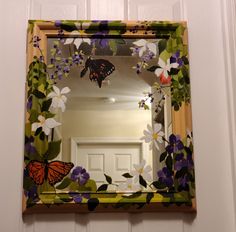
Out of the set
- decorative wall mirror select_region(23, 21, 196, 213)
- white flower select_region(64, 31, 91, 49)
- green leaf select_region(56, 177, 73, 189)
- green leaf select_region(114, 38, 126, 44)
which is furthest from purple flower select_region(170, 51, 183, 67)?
green leaf select_region(56, 177, 73, 189)

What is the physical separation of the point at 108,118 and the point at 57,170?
0.22 metres

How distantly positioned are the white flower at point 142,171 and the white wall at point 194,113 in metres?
0.11

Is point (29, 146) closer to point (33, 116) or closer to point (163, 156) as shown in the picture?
point (33, 116)

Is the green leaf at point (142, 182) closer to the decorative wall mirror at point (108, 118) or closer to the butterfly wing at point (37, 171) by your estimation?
the decorative wall mirror at point (108, 118)

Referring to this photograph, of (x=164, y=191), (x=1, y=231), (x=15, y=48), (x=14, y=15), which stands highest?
(x=14, y=15)

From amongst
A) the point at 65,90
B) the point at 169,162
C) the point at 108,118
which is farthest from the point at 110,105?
the point at 169,162

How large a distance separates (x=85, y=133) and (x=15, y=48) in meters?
0.36

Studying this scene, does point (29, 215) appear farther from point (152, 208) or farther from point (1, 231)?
point (152, 208)

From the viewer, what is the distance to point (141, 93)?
1.31m

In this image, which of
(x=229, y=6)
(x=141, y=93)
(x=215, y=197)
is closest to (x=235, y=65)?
(x=229, y=6)

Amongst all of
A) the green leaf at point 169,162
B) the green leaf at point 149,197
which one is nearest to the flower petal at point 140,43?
the green leaf at point 169,162

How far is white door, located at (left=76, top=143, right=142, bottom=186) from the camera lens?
1250 mm

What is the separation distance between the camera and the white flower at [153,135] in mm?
1274

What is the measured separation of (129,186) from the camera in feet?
4.09
